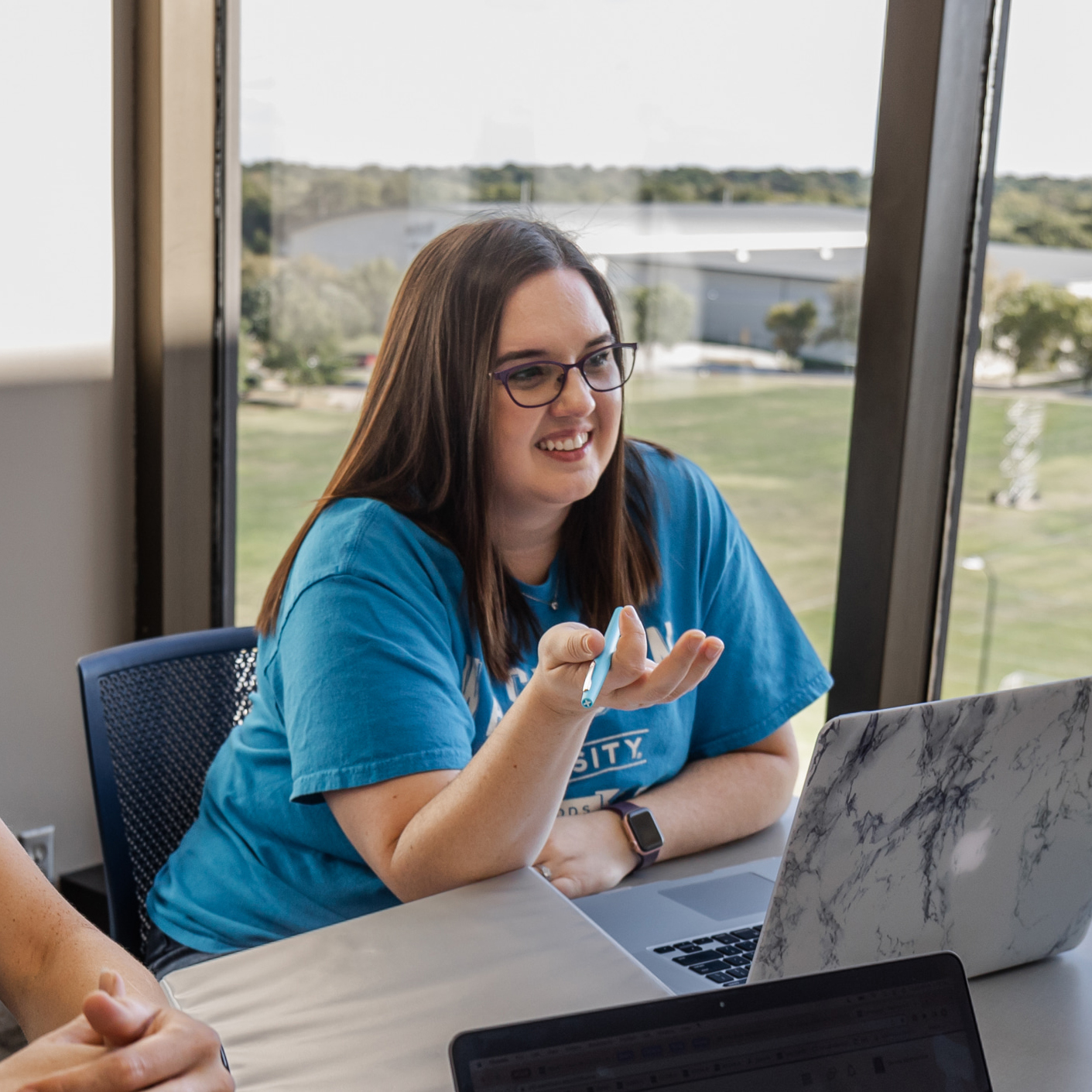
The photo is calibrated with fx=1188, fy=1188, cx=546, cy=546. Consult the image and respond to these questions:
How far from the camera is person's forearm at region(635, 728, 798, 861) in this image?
134 centimetres

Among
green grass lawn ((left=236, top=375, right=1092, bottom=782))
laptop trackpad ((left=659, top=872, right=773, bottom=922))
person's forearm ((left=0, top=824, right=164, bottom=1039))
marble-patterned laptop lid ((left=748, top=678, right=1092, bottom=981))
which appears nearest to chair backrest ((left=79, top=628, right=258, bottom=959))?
person's forearm ((left=0, top=824, right=164, bottom=1039))

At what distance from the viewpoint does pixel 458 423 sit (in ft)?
4.58

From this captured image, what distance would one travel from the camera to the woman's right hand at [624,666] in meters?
0.99

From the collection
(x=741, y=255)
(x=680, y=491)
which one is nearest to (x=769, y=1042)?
(x=680, y=491)

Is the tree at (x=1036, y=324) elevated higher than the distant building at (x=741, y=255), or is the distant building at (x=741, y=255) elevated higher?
the distant building at (x=741, y=255)

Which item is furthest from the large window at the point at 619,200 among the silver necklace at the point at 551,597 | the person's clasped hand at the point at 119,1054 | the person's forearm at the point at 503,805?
the person's clasped hand at the point at 119,1054

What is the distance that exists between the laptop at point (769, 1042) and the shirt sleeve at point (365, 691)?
0.56 m

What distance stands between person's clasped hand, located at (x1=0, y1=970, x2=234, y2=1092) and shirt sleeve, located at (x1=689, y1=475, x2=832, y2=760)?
2.95ft

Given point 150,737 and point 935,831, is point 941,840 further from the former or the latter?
point 150,737

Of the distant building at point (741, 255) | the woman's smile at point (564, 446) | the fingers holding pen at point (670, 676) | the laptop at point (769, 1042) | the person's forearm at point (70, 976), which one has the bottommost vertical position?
the person's forearm at point (70, 976)

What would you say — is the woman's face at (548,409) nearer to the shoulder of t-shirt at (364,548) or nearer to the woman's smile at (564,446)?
the woman's smile at (564,446)

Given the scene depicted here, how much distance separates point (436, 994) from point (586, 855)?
387mm

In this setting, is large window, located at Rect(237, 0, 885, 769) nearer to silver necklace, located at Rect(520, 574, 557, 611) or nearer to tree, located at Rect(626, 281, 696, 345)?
tree, located at Rect(626, 281, 696, 345)

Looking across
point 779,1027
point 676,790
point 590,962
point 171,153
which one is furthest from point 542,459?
point 171,153
